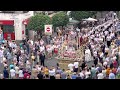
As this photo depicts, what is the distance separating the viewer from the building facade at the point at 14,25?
35.2 m

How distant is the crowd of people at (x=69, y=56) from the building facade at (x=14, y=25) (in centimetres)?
462

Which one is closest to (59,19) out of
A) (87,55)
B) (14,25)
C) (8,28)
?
(14,25)

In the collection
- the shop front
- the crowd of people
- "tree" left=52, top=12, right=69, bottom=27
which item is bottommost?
the crowd of people

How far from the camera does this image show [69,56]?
24.5 meters

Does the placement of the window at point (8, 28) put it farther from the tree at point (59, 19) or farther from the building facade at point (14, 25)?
the tree at point (59, 19)

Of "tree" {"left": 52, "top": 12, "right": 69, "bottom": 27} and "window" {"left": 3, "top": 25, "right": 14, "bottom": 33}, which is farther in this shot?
"window" {"left": 3, "top": 25, "right": 14, "bottom": 33}

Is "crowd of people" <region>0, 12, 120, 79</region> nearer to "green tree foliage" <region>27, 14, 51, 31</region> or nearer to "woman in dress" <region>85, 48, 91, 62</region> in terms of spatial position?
"woman in dress" <region>85, 48, 91, 62</region>

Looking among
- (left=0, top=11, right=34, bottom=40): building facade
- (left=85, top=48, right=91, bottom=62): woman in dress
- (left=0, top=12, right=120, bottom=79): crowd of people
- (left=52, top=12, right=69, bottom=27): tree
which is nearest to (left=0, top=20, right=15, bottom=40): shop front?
(left=0, top=11, right=34, bottom=40): building facade

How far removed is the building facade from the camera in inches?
1387

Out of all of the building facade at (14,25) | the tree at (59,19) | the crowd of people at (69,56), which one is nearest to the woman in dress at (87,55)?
the crowd of people at (69,56)

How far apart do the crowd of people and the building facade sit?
462 cm

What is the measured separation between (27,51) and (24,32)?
9.14 meters

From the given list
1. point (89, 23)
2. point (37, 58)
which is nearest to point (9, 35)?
point (89, 23)

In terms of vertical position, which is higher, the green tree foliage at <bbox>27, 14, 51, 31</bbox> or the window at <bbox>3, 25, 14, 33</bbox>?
the green tree foliage at <bbox>27, 14, 51, 31</bbox>
